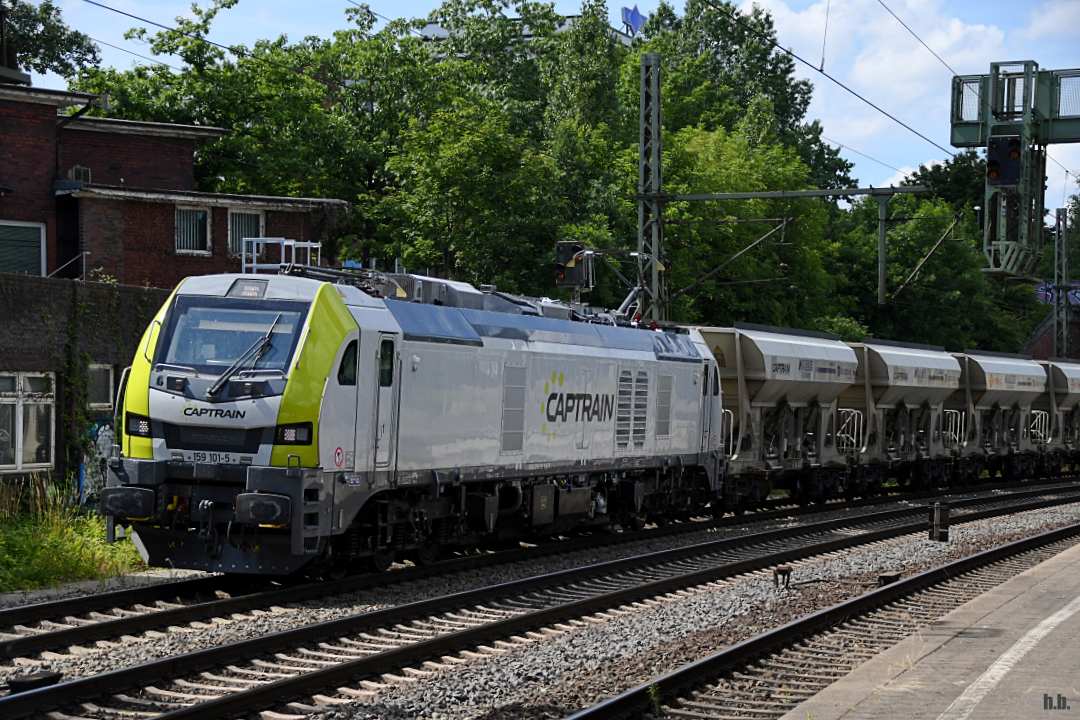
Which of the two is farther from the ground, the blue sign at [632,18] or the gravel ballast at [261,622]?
the blue sign at [632,18]

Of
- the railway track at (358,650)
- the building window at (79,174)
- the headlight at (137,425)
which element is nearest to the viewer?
the railway track at (358,650)

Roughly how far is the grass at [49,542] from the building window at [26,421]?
0.98 feet

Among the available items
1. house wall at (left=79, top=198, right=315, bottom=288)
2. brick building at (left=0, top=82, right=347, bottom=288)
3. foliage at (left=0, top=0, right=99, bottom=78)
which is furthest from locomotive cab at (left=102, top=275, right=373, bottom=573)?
foliage at (left=0, top=0, right=99, bottom=78)

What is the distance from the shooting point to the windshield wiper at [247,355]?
14508mm

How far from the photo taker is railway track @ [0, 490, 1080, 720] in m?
9.63

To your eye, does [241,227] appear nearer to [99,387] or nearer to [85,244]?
[85,244]

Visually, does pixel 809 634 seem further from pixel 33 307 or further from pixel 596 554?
pixel 33 307

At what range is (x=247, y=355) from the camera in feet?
48.2

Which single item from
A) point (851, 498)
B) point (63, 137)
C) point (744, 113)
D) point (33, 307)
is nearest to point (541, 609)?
point (33, 307)

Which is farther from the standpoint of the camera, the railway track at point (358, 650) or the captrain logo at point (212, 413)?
the captrain logo at point (212, 413)

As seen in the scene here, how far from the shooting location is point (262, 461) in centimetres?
1436

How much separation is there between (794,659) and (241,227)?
27.0 meters

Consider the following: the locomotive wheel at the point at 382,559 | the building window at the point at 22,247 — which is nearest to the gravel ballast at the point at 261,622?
the locomotive wheel at the point at 382,559

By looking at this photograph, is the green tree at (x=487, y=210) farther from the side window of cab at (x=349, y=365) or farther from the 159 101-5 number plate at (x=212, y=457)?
the 159 101-5 number plate at (x=212, y=457)
